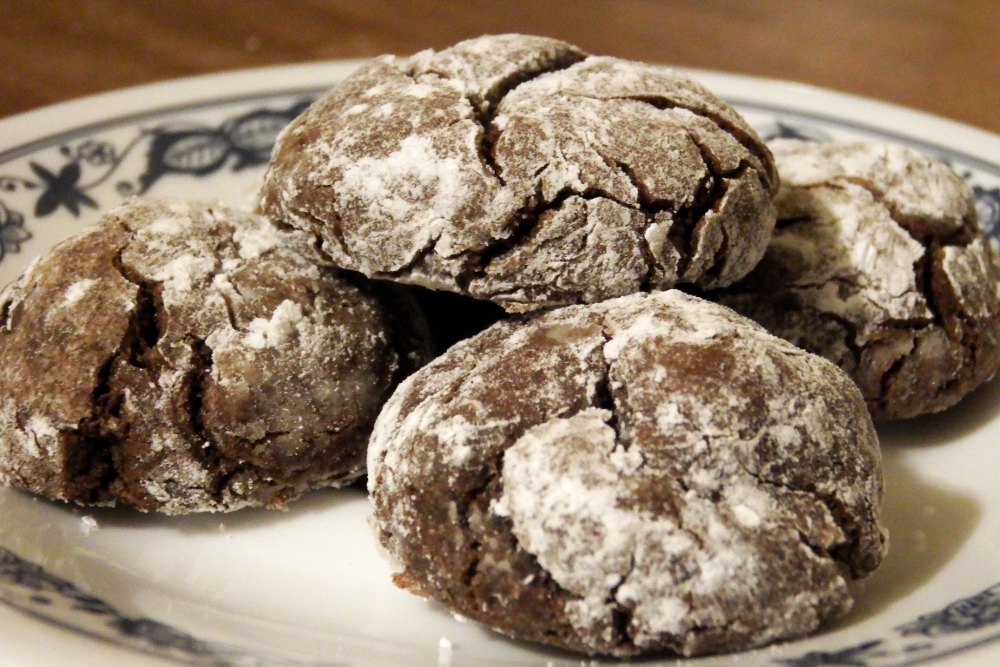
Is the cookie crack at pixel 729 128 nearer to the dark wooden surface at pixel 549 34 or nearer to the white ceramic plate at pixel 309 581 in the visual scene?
the white ceramic plate at pixel 309 581

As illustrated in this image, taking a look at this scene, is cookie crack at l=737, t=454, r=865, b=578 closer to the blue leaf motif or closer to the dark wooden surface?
the blue leaf motif

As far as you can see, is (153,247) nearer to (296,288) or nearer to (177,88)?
(296,288)

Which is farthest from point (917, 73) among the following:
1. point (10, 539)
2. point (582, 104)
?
point (10, 539)

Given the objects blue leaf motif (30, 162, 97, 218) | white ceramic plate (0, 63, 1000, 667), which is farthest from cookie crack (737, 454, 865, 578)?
blue leaf motif (30, 162, 97, 218)

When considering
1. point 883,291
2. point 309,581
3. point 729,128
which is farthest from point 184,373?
point 883,291

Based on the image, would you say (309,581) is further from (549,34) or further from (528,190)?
(549,34)
